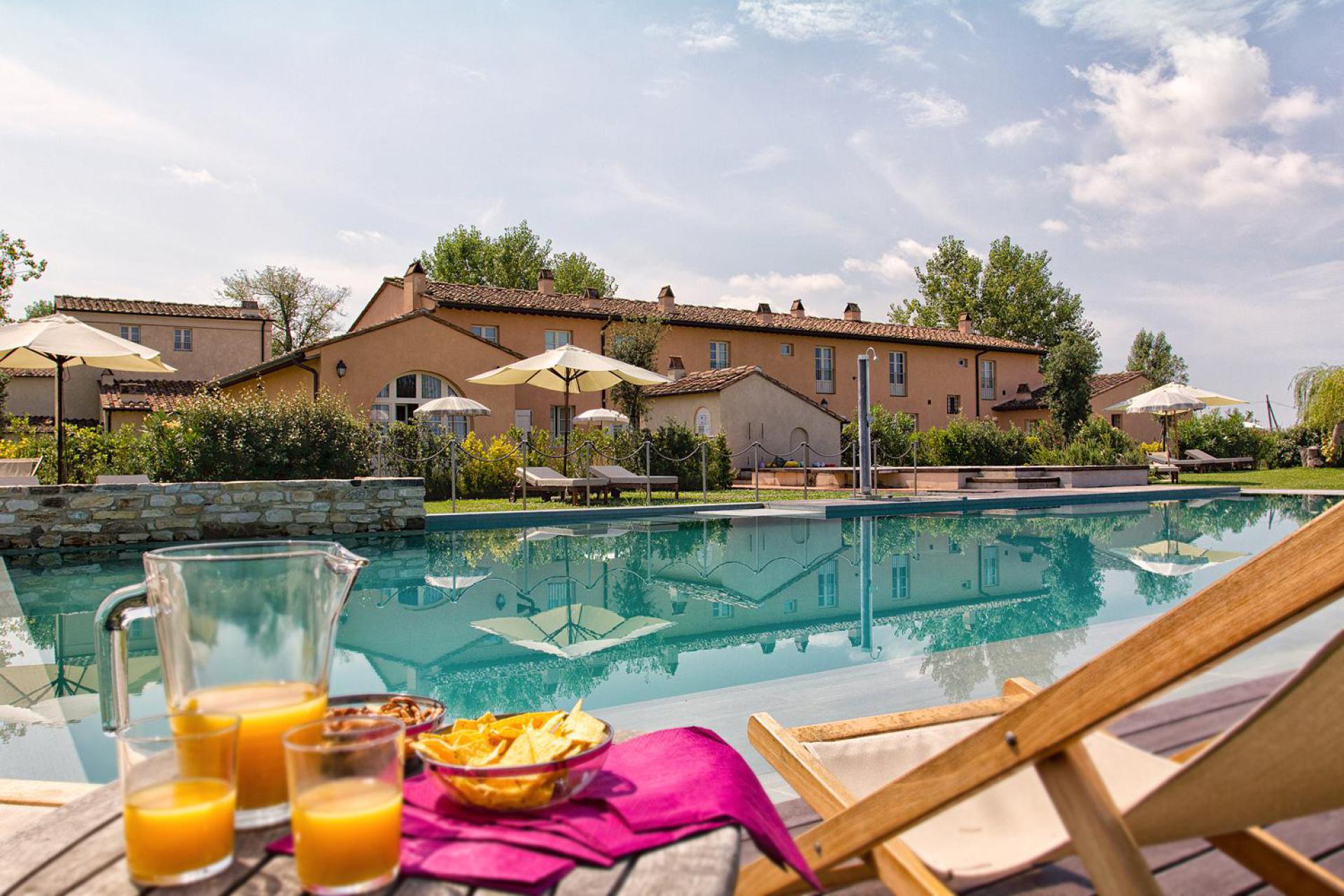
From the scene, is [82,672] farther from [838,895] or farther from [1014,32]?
[1014,32]

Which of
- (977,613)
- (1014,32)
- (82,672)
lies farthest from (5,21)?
(1014,32)

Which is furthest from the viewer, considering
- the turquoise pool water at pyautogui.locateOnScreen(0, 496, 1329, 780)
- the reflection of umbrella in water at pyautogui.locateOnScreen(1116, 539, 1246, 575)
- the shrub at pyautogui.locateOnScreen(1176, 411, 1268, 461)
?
the shrub at pyautogui.locateOnScreen(1176, 411, 1268, 461)

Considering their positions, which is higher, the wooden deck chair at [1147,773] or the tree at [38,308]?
the tree at [38,308]

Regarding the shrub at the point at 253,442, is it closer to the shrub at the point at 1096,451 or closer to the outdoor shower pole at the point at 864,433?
the outdoor shower pole at the point at 864,433

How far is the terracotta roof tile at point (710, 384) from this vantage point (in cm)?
2403

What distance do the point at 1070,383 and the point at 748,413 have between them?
1220 cm

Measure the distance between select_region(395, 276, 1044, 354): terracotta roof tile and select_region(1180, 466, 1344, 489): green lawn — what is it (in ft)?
35.5

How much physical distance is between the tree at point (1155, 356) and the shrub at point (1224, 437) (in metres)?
29.6

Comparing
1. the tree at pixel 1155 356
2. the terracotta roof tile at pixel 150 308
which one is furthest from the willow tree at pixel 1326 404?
the terracotta roof tile at pixel 150 308

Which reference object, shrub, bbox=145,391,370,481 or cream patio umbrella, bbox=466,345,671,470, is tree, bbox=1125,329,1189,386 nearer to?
cream patio umbrella, bbox=466,345,671,470

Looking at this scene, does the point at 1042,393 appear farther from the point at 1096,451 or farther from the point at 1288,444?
the point at 1096,451

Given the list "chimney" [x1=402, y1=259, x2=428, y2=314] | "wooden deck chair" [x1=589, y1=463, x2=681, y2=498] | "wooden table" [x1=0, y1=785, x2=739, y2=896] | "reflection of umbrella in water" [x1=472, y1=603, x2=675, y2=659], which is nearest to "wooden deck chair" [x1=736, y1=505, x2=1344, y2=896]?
"wooden table" [x1=0, y1=785, x2=739, y2=896]

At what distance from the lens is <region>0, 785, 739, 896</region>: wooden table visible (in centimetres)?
81

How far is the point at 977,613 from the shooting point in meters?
6.24
